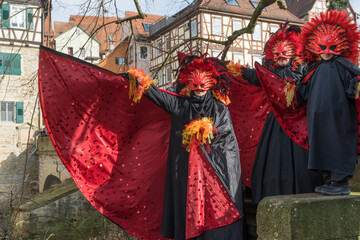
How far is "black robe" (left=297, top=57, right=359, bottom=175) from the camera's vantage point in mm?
3891

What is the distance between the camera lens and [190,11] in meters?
8.52

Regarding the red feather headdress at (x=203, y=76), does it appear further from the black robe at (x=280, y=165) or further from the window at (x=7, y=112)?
the window at (x=7, y=112)

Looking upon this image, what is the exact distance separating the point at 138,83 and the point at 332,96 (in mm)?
2048

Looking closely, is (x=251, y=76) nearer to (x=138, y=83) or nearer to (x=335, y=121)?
(x=138, y=83)

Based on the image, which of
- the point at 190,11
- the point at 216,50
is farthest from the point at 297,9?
the point at 190,11

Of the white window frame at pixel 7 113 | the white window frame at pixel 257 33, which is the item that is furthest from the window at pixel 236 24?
the white window frame at pixel 7 113

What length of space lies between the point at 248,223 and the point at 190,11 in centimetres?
465

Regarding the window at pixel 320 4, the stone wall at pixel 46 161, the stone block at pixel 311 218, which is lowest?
the stone wall at pixel 46 161

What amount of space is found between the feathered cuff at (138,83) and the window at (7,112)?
20764 mm

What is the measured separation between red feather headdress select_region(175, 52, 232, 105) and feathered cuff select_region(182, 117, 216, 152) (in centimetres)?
40

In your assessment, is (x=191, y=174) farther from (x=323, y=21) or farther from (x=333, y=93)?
(x=323, y=21)

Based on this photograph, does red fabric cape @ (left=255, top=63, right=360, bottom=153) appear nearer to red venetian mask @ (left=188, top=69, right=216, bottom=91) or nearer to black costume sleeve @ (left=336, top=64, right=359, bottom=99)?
red venetian mask @ (left=188, top=69, right=216, bottom=91)

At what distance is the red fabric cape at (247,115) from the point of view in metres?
5.85

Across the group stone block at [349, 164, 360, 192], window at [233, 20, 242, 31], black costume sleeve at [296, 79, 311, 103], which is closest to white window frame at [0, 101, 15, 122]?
window at [233, 20, 242, 31]
